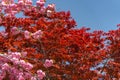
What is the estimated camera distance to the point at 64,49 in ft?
48.8

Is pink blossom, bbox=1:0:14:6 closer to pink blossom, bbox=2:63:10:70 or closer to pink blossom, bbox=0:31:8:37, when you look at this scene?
pink blossom, bbox=0:31:8:37

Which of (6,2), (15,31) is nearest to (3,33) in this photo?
(15,31)

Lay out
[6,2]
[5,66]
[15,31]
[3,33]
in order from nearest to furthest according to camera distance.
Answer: [5,66]
[6,2]
[15,31]
[3,33]

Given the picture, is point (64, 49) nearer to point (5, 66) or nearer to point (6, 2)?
point (6, 2)

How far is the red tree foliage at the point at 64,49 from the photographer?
14609 mm

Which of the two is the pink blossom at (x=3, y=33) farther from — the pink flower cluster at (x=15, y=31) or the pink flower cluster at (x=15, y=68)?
the pink flower cluster at (x=15, y=68)

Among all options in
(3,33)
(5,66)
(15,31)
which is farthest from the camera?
(3,33)

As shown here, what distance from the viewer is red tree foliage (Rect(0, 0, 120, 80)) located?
1461 centimetres

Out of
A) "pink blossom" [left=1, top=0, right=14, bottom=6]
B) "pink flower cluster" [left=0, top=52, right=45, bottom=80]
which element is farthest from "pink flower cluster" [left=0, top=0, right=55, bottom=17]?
"pink flower cluster" [left=0, top=52, right=45, bottom=80]

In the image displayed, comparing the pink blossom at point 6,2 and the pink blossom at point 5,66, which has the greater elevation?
the pink blossom at point 6,2

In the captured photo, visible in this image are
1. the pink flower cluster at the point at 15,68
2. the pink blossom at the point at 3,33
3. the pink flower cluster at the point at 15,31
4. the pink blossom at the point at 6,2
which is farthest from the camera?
the pink blossom at the point at 3,33

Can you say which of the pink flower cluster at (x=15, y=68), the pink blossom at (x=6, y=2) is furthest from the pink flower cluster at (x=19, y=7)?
the pink flower cluster at (x=15, y=68)

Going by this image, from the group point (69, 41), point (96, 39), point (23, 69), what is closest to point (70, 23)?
point (96, 39)

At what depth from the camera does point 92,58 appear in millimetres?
15148
